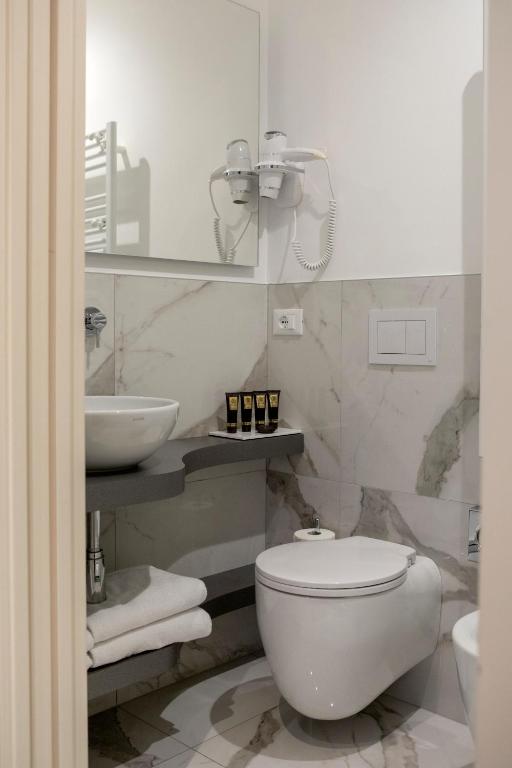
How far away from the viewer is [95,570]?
183cm

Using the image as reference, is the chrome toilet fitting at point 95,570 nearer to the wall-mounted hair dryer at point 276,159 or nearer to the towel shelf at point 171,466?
the towel shelf at point 171,466

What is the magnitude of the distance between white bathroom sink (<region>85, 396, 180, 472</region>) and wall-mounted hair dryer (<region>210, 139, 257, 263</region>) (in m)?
0.86

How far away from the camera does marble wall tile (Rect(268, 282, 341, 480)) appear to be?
2439mm

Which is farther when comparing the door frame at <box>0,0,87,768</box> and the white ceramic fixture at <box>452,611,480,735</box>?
the white ceramic fixture at <box>452,611,480,735</box>

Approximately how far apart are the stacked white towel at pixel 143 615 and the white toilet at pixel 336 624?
0.61 feet

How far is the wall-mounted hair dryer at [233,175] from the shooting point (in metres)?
2.47

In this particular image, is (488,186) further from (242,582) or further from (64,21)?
(242,582)

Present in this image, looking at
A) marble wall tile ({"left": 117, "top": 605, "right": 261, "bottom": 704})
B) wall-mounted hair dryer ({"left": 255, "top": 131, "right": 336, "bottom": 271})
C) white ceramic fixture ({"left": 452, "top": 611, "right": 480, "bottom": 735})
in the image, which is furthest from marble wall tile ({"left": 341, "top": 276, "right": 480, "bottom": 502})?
marble wall tile ({"left": 117, "top": 605, "right": 261, "bottom": 704})

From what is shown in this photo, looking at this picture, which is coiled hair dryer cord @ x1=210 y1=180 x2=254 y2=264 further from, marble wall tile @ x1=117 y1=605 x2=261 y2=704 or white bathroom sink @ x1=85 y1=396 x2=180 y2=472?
marble wall tile @ x1=117 y1=605 x2=261 y2=704

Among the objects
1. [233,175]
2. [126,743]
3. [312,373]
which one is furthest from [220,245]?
[126,743]

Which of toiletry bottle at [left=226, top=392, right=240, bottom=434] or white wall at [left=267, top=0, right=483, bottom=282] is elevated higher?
white wall at [left=267, top=0, right=483, bottom=282]

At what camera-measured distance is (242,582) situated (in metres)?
2.45

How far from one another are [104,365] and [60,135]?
39.3 inches

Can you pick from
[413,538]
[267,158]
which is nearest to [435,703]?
[413,538]
